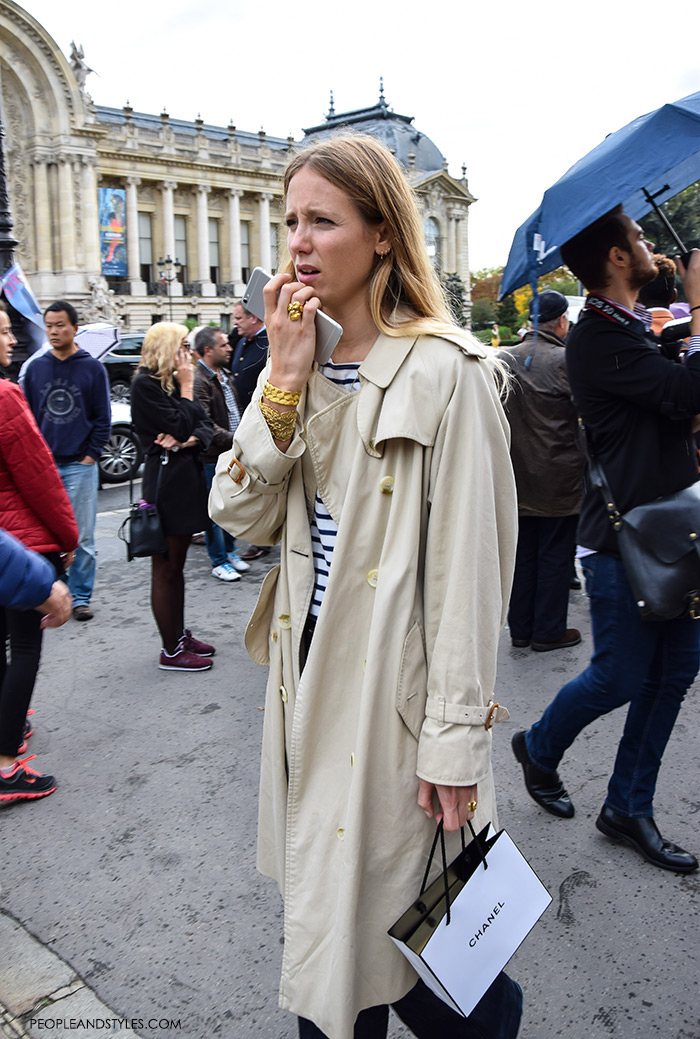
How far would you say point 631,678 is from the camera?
110 inches

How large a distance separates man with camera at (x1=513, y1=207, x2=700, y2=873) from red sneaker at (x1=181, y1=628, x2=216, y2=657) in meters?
2.65

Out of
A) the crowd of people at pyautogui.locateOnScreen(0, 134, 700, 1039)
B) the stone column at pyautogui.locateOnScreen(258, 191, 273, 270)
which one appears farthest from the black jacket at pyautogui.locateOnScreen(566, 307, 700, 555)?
the stone column at pyautogui.locateOnScreen(258, 191, 273, 270)

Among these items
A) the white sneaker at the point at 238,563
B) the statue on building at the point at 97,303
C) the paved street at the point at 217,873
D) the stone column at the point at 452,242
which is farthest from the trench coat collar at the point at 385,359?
the stone column at the point at 452,242

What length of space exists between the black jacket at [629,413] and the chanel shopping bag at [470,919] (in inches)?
53.4

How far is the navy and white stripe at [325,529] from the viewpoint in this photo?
177 centimetres

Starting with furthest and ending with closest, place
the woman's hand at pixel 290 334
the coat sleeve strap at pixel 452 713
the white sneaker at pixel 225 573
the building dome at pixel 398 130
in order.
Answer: the building dome at pixel 398 130 < the white sneaker at pixel 225 573 < the woman's hand at pixel 290 334 < the coat sleeve strap at pixel 452 713

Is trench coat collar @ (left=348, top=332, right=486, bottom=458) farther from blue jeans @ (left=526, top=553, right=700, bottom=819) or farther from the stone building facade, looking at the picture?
the stone building facade

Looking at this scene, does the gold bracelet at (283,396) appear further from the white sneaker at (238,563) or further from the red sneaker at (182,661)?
the white sneaker at (238,563)

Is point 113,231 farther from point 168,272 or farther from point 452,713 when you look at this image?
point 452,713

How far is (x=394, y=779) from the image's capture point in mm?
1614

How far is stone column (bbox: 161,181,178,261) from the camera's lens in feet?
203

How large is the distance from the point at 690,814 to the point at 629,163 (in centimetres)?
234

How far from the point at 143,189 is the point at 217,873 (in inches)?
2575

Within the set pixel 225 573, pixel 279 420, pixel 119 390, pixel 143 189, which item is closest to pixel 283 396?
pixel 279 420
